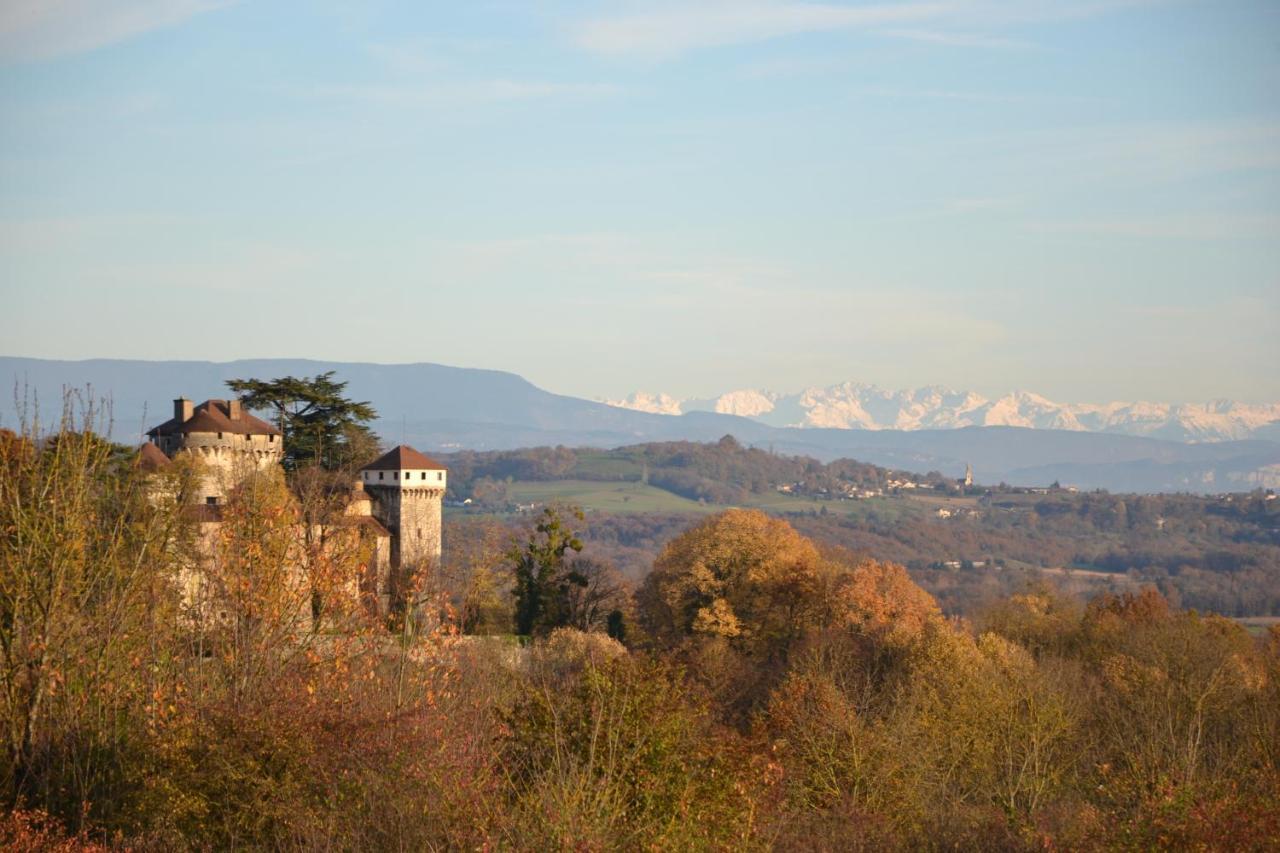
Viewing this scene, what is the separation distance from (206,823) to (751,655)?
111ft

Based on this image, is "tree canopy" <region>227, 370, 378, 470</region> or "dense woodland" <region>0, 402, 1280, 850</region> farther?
"tree canopy" <region>227, 370, 378, 470</region>

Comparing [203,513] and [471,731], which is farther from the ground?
[203,513]

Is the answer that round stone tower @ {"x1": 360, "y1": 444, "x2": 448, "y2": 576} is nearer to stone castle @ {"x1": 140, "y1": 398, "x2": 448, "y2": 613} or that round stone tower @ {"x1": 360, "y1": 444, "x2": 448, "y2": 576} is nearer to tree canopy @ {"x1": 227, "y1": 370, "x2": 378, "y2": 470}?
stone castle @ {"x1": 140, "y1": 398, "x2": 448, "y2": 613}

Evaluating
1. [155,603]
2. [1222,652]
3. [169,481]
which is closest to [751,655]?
[1222,652]

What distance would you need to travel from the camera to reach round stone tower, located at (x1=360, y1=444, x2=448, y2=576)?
55.7 m

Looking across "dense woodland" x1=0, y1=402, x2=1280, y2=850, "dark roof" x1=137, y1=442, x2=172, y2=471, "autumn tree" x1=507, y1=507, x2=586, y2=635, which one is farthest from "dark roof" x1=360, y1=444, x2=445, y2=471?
"dense woodland" x1=0, y1=402, x2=1280, y2=850

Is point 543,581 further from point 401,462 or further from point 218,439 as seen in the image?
point 218,439

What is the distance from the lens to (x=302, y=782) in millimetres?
18984

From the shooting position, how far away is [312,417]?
187 ft

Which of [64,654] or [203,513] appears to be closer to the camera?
[64,654]

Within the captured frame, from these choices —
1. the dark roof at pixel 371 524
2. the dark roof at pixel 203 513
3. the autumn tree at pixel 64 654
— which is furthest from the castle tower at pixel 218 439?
the autumn tree at pixel 64 654

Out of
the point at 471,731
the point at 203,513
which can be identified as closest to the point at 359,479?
the point at 203,513

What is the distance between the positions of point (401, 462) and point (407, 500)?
152 cm

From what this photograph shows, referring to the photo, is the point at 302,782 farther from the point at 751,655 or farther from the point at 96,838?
the point at 751,655
